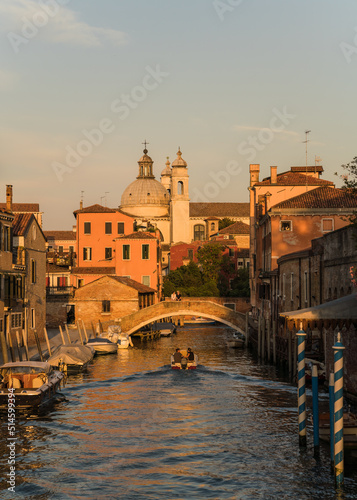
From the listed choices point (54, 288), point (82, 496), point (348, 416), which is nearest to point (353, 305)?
point (348, 416)

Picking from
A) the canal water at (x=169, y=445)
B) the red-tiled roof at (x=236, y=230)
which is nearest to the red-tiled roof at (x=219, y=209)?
the red-tiled roof at (x=236, y=230)

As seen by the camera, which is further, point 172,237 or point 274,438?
point 172,237

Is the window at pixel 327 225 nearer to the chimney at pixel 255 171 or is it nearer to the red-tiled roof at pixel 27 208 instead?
the chimney at pixel 255 171

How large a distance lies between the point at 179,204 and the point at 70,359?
325 feet

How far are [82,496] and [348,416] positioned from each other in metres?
6.75

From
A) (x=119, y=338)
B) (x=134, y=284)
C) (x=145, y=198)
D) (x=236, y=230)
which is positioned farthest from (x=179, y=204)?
(x=119, y=338)

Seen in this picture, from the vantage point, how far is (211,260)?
326 ft

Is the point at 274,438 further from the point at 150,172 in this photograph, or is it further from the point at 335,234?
the point at 150,172

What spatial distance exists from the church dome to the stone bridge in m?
81.4

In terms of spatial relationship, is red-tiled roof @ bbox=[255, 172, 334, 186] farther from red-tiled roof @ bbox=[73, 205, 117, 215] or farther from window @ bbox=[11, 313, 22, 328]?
window @ bbox=[11, 313, 22, 328]

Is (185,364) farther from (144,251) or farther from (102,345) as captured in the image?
(144,251)

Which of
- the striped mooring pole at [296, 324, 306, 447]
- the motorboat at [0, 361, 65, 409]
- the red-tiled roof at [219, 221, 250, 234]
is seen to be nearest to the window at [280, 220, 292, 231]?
the motorboat at [0, 361, 65, 409]

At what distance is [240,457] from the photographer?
67.1ft

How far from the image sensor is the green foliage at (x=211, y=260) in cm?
9819
